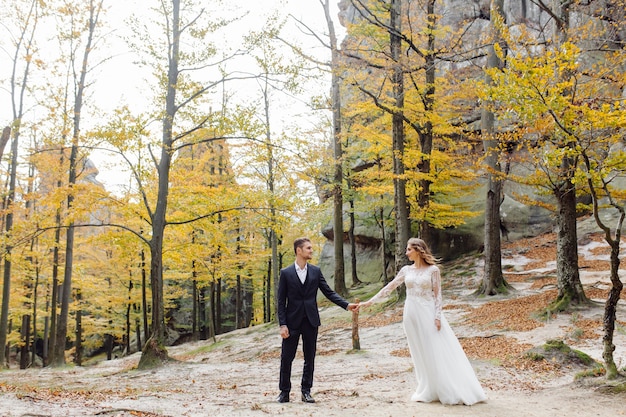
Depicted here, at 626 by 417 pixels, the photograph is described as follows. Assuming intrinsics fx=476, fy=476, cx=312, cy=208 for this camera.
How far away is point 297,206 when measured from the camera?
11.5 m

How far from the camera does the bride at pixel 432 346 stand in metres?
4.83

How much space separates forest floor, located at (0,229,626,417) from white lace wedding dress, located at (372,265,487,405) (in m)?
0.20

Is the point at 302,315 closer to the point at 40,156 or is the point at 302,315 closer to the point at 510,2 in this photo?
the point at 40,156

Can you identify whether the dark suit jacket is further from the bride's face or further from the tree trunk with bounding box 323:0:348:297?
the tree trunk with bounding box 323:0:348:297

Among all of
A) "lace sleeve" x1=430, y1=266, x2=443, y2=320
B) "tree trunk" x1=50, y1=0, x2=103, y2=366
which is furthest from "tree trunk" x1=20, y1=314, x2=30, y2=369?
"lace sleeve" x1=430, y1=266, x2=443, y2=320

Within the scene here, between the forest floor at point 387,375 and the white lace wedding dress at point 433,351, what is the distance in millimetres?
202

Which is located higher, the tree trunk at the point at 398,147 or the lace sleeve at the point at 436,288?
the tree trunk at the point at 398,147

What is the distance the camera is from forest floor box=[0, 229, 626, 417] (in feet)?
15.3

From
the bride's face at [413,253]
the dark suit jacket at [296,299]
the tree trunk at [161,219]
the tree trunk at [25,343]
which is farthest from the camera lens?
the tree trunk at [25,343]

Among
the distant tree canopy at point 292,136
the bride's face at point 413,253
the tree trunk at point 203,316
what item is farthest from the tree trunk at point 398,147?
the tree trunk at point 203,316

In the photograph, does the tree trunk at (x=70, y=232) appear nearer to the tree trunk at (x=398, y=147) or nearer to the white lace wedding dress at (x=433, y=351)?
the tree trunk at (x=398, y=147)

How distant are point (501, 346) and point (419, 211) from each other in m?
7.45

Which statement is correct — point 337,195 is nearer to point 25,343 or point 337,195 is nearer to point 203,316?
point 25,343

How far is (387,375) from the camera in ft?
23.1
